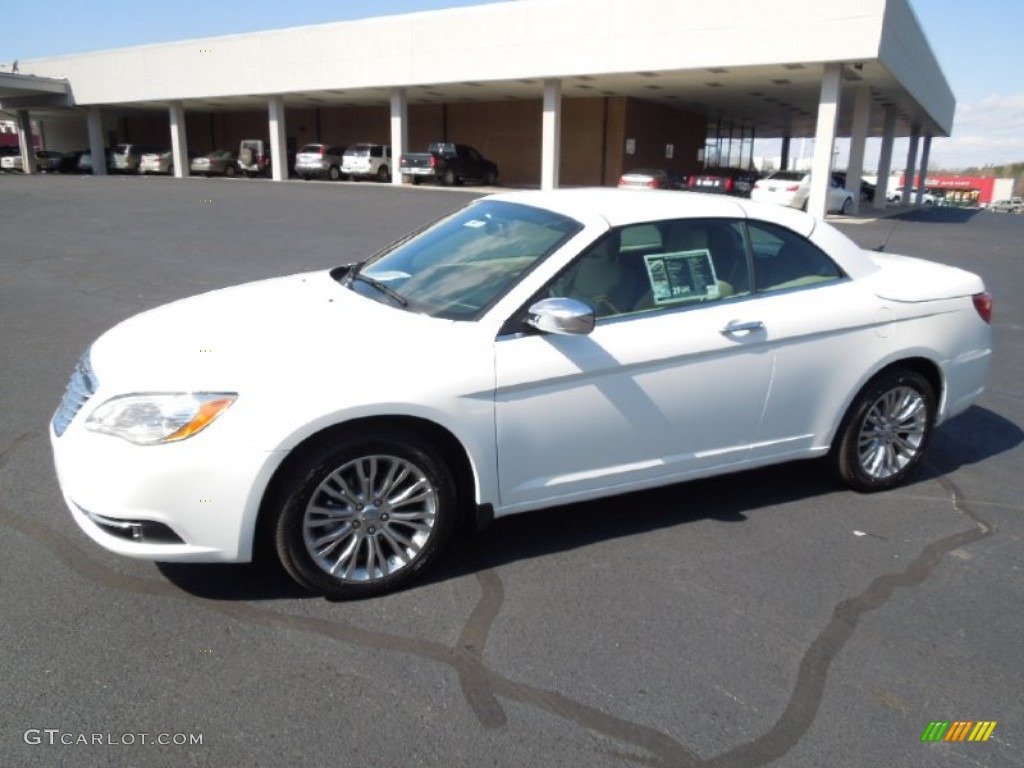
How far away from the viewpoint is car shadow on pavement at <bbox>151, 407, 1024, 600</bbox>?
339 cm

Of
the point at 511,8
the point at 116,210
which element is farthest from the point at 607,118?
the point at 116,210

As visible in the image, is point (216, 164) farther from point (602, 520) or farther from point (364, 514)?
point (364, 514)

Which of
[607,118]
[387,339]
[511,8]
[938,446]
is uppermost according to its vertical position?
[511,8]

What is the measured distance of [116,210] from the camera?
67.5ft

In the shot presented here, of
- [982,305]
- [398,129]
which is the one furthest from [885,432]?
[398,129]

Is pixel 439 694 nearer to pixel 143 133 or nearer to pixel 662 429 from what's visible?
pixel 662 429

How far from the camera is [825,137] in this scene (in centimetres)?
2466

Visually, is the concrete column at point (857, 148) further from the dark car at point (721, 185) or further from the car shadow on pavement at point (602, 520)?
the car shadow on pavement at point (602, 520)

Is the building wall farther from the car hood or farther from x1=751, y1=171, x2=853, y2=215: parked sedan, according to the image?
the car hood

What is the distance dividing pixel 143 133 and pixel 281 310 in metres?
62.6

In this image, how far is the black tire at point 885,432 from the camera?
439 cm

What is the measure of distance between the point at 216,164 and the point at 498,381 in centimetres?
4501

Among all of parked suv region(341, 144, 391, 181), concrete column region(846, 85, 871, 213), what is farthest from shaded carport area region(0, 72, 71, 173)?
concrete column region(846, 85, 871, 213)

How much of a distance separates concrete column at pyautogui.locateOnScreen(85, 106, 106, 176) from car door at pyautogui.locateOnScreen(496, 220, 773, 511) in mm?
51742
